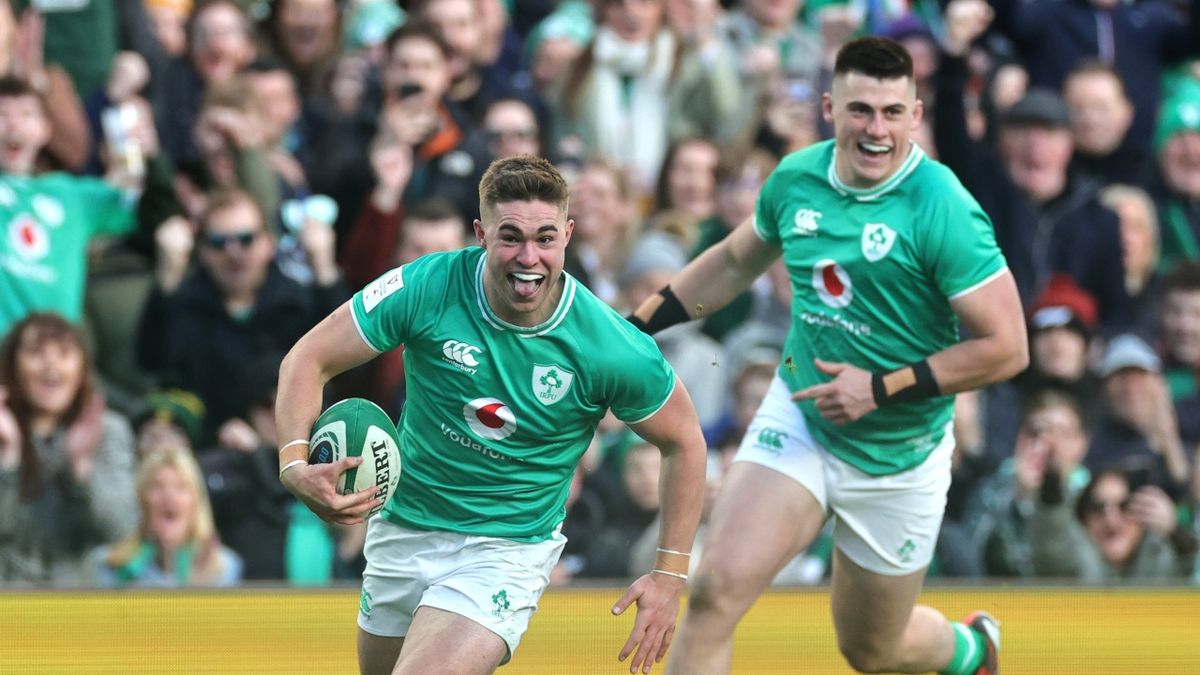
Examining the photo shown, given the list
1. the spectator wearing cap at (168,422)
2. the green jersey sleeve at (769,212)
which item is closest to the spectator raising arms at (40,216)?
the spectator wearing cap at (168,422)

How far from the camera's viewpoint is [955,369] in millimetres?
7035

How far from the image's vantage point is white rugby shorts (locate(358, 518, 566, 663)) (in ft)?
20.0

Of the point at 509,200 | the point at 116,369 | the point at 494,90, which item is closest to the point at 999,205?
the point at 494,90

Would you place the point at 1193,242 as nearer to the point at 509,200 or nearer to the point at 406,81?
the point at 406,81

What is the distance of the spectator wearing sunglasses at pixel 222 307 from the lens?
10.5 meters

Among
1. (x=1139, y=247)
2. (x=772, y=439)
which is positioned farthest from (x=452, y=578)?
(x=1139, y=247)

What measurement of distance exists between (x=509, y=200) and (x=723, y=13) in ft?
23.5

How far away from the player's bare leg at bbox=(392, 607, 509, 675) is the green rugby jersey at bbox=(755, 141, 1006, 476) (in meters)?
1.88

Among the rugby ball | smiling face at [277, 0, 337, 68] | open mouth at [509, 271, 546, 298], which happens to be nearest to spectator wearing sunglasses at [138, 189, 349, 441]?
smiling face at [277, 0, 337, 68]

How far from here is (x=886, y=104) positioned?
7168 millimetres

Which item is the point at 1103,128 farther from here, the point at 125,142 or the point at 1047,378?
the point at 125,142

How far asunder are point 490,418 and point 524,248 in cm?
60

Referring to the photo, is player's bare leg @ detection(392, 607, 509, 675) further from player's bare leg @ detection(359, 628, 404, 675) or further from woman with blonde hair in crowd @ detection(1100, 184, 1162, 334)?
woman with blonde hair in crowd @ detection(1100, 184, 1162, 334)

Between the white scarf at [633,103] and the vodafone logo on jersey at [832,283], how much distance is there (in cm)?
459
